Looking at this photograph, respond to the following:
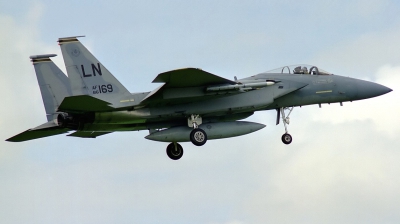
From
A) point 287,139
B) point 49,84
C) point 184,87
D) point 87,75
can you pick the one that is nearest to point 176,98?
Answer: point 184,87

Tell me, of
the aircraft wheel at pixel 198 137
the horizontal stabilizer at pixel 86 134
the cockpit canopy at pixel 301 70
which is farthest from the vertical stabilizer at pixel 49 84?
the cockpit canopy at pixel 301 70

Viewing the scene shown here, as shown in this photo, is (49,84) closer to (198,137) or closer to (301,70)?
(198,137)

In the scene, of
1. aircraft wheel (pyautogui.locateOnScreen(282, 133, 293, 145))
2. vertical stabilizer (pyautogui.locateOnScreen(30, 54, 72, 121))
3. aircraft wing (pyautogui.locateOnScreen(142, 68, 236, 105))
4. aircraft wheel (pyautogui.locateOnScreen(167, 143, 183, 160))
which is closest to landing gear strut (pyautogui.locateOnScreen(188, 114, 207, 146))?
aircraft wing (pyautogui.locateOnScreen(142, 68, 236, 105))

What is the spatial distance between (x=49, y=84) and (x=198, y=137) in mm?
5538

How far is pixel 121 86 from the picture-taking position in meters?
28.2

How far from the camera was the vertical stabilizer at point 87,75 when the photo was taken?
1091 inches

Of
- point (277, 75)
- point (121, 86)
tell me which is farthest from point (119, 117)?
point (277, 75)

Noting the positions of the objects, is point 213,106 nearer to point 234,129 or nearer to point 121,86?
point 234,129

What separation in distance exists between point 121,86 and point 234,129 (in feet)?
13.1

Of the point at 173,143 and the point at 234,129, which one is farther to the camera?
the point at 173,143

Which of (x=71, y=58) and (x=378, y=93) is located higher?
(x=71, y=58)

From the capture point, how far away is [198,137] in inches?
1140

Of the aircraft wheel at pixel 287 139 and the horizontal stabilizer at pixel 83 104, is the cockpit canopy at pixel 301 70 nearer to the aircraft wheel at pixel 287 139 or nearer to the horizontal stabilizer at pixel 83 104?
the aircraft wheel at pixel 287 139

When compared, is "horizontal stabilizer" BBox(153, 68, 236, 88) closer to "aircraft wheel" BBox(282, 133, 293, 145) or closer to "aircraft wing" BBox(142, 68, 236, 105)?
"aircraft wing" BBox(142, 68, 236, 105)
